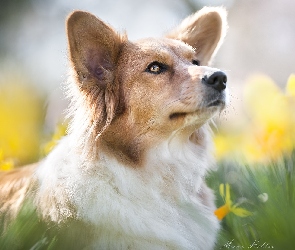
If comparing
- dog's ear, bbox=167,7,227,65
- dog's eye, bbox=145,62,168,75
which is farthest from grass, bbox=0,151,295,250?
dog's ear, bbox=167,7,227,65

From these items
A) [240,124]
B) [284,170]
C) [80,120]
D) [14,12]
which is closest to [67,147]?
[80,120]

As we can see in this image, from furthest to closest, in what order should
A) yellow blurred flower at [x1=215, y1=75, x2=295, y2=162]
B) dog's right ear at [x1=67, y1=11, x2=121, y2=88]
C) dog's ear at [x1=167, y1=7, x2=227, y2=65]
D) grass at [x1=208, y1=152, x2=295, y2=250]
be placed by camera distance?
dog's ear at [x1=167, y1=7, x2=227, y2=65] → dog's right ear at [x1=67, y1=11, x2=121, y2=88] → yellow blurred flower at [x1=215, y1=75, x2=295, y2=162] → grass at [x1=208, y1=152, x2=295, y2=250]

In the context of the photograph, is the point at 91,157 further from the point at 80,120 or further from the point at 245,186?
the point at 245,186

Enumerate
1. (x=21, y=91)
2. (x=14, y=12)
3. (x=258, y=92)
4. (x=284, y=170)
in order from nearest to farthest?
(x=284, y=170) → (x=258, y=92) → (x=21, y=91) → (x=14, y=12)

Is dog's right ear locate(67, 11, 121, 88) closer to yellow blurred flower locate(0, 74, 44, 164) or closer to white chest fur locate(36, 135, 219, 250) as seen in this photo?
white chest fur locate(36, 135, 219, 250)

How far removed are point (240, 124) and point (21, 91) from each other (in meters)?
1.79

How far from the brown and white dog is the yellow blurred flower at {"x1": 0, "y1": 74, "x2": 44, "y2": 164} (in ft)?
2.82

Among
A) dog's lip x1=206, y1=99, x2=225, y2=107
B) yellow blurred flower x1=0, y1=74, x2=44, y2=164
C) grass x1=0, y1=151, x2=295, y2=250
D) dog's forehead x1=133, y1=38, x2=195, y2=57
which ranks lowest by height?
grass x1=0, y1=151, x2=295, y2=250

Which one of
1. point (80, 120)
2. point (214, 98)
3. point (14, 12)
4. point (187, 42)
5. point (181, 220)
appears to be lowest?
point (181, 220)

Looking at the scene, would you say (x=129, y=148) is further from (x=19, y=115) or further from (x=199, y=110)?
(x=19, y=115)


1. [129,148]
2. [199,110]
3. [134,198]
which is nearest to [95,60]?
[129,148]

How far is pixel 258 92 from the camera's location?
9.28 feet

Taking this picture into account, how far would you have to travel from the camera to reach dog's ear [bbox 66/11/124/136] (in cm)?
322

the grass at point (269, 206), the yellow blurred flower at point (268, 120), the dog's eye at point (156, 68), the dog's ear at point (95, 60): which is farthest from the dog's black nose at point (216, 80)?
the grass at point (269, 206)
